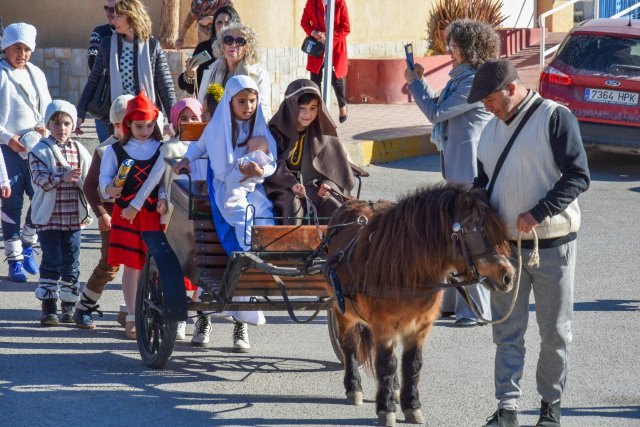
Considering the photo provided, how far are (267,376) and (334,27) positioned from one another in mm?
9650

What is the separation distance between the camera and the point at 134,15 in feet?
33.1

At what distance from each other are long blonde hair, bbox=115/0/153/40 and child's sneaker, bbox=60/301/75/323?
2620 millimetres

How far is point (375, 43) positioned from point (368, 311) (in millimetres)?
14936

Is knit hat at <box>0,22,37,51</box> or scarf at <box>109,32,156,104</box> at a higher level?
knit hat at <box>0,22,37,51</box>

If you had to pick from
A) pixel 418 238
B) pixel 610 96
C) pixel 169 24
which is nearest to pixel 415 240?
pixel 418 238

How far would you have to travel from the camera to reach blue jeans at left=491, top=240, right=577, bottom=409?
20.2 ft

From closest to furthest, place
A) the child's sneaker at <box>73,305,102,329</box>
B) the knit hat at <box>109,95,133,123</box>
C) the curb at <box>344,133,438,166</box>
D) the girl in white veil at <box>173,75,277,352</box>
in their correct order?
the girl in white veil at <box>173,75,277,352</box>, the knit hat at <box>109,95,133,123</box>, the child's sneaker at <box>73,305,102,329</box>, the curb at <box>344,133,438,166</box>

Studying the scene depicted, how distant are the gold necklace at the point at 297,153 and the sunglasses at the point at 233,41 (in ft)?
7.15

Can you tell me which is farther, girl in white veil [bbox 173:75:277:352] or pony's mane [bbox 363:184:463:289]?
girl in white veil [bbox 173:75:277:352]

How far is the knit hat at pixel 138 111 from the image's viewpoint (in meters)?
8.14

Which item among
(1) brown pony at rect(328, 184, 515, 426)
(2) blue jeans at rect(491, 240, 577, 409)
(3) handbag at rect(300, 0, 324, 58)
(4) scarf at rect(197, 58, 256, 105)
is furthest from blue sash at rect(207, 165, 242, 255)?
(3) handbag at rect(300, 0, 324, 58)

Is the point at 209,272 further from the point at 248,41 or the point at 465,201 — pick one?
the point at 248,41

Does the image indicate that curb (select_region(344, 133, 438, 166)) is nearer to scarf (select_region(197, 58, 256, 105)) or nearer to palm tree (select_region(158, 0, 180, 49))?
palm tree (select_region(158, 0, 180, 49))

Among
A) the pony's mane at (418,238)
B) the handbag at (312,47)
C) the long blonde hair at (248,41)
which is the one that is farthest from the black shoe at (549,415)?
the handbag at (312,47)
